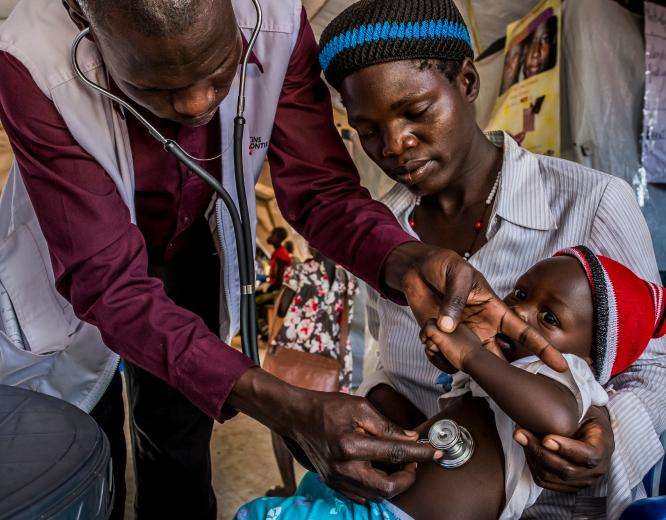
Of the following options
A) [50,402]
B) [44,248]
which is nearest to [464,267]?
[50,402]

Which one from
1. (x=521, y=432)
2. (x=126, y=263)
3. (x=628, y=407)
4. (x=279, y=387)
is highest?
(x=126, y=263)

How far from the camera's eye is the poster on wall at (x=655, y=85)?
2.04 meters

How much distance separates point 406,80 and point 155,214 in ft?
2.12

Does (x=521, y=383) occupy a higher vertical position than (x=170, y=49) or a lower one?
lower

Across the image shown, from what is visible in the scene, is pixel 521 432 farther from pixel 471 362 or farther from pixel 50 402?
pixel 50 402

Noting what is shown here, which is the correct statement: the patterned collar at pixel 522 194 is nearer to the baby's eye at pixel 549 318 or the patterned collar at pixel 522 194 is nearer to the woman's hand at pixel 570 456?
the baby's eye at pixel 549 318

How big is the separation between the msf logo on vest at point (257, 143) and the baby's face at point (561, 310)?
667 mm

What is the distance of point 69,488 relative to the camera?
2.56ft

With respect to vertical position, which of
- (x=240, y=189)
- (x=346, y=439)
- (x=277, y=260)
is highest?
(x=240, y=189)

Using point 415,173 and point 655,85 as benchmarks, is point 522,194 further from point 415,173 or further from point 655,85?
point 655,85

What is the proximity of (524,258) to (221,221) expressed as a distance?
27.3 inches

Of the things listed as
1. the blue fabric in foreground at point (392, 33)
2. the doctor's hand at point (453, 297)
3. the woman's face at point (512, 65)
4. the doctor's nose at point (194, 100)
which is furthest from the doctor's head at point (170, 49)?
the woman's face at point (512, 65)

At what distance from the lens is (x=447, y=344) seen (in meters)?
1.02

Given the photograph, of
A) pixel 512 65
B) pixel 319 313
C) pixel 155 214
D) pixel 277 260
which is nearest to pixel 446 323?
pixel 155 214
